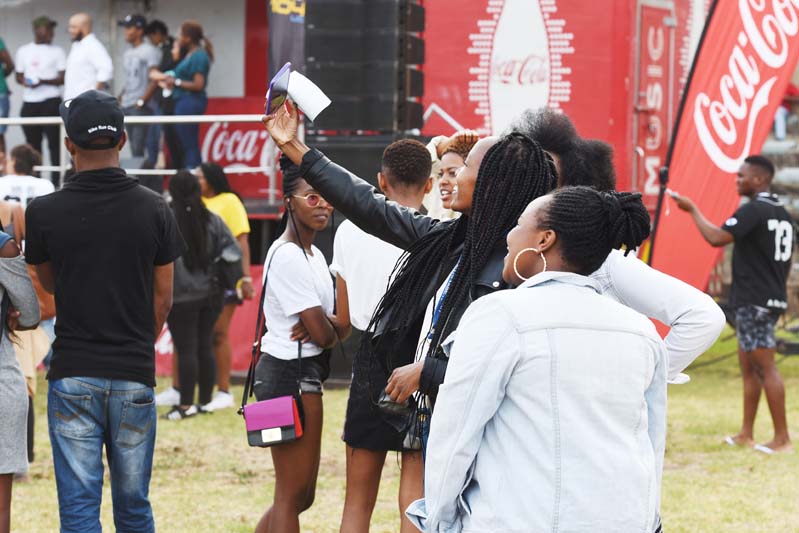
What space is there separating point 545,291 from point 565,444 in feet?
1.09

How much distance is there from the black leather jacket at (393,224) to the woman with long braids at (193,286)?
19.9 ft

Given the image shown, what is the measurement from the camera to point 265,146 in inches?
558

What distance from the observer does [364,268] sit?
4777 mm

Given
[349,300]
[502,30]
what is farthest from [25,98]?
[349,300]

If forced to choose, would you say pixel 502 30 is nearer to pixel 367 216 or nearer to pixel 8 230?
pixel 8 230

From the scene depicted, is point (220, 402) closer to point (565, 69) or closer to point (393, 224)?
point (565, 69)

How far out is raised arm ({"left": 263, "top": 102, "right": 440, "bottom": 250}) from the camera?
11.7ft

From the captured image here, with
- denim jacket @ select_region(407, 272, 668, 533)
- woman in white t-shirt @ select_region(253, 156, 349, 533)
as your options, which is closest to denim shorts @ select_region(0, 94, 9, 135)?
woman in white t-shirt @ select_region(253, 156, 349, 533)

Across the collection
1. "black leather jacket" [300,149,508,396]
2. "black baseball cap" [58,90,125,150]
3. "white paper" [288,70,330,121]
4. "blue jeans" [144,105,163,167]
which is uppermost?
"white paper" [288,70,330,121]

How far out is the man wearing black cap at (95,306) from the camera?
4.36 m

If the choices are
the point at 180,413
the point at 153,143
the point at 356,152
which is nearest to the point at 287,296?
the point at 356,152

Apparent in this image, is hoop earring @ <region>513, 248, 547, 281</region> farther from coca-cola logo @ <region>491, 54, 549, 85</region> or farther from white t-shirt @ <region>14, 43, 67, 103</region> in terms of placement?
white t-shirt @ <region>14, 43, 67, 103</region>

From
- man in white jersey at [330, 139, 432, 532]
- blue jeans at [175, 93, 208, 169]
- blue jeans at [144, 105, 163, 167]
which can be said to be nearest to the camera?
man in white jersey at [330, 139, 432, 532]

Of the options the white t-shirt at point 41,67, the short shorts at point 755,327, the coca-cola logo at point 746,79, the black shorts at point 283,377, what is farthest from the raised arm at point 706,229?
the white t-shirt at point 41,67
